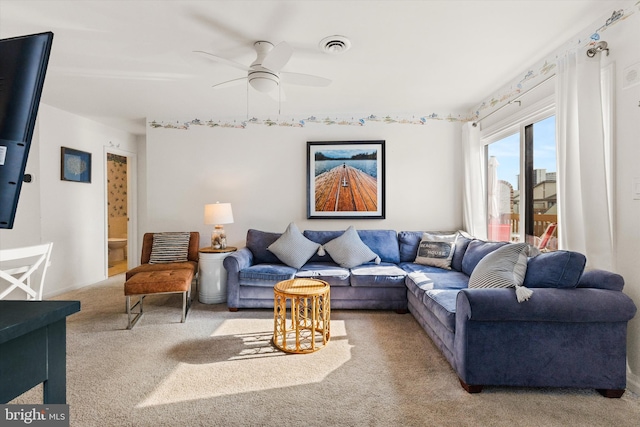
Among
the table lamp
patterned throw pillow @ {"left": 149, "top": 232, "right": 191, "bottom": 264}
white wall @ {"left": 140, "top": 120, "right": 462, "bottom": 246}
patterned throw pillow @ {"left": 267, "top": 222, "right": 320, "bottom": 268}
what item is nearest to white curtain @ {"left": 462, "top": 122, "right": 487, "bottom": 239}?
white wall @ {"left": 140, "top": 120, "right": 462, "bottom": 246}

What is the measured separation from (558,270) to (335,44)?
223cm

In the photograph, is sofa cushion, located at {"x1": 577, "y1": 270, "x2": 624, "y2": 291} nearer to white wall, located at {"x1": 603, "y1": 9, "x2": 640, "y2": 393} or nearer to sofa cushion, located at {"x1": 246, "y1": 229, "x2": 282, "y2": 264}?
white wall, located at {"x1": 603, "y1": 9, "x2": 640, "y2": 393}

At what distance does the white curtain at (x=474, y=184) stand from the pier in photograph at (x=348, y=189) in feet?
3.83

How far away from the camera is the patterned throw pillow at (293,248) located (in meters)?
3.80

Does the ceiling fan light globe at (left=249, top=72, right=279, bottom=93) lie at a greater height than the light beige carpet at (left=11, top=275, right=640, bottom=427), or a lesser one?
greater

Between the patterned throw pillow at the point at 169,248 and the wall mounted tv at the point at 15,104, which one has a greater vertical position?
the wall mounted tv at the point at 15,104

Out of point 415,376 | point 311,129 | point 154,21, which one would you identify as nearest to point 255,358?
point 415,376

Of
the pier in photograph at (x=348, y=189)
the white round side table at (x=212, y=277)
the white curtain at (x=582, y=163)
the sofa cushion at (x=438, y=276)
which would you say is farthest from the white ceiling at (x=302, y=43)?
the sofa cushion at (x=438, y=276)

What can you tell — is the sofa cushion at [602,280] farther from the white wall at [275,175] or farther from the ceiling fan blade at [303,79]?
the white wall at [275,175]


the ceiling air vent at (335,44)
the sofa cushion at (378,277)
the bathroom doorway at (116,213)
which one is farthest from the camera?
the bathroom doorway at (116,213)

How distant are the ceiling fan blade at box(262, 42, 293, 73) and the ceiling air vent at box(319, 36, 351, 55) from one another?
1.35 feet

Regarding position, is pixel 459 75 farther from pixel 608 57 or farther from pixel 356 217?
pixel 356 217

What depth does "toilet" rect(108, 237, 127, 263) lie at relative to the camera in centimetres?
642

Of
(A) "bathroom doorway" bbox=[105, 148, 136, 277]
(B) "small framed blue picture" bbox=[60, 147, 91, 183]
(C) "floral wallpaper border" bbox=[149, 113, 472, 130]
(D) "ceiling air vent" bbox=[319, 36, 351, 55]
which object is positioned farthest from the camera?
(A) "bathroom doorway" bbox=[105, 148, 136, 277]
